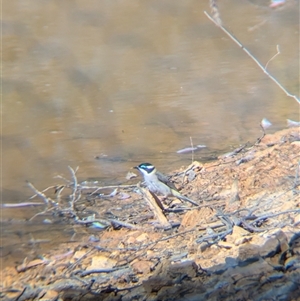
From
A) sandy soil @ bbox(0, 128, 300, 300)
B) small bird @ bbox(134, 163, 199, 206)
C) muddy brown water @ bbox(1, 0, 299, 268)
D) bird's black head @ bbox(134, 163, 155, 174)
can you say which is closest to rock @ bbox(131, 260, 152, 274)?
sandy soil @ bbox(0, 128, 300, 300)

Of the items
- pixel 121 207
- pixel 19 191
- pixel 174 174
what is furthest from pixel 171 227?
pixel 19 191

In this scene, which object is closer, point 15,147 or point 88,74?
point 15,147

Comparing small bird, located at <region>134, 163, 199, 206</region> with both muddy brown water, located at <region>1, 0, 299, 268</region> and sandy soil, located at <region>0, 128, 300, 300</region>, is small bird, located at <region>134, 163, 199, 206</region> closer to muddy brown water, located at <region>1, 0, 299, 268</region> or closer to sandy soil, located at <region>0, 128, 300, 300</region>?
sandy soil, located at <region>0, 128, 300, 300</region>

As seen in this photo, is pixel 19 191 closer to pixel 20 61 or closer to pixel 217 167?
pixel 217 167

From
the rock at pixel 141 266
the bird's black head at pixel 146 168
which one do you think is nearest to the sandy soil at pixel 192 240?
the rock at pixel 141 266

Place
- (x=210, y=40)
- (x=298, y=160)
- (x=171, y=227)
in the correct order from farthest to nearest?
1. (x=210, y=40)
2. (x=298, y=160)
3. (x=171, y=227)

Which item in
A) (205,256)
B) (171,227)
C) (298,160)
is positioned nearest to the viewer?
(205,256)

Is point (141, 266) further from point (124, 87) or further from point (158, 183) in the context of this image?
point (124, 87)
